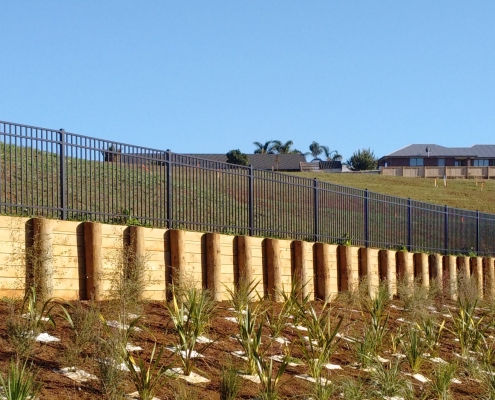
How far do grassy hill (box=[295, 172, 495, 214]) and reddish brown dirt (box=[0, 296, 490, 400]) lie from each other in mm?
41507

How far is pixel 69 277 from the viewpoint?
11492 millimetres

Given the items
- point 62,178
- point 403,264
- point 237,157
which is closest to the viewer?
point 62,178

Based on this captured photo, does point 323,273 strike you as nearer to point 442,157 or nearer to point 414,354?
point 414,354

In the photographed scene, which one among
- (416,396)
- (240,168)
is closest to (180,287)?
(416,396)

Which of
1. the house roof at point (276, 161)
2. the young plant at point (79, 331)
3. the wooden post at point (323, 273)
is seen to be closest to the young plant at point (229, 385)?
the young plant at point (79, 331)

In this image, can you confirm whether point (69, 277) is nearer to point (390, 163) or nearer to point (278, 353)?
point (278, 353)

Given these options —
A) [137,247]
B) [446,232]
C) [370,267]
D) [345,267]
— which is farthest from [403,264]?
[137,247]

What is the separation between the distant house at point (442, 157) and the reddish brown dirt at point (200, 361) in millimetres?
85725

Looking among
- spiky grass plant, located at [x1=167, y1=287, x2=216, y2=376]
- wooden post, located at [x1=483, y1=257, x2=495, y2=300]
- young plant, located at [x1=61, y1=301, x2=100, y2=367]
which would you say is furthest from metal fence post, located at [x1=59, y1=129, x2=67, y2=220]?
wooden post, located at [x1=483, y1=257, x2=495, y2=300]

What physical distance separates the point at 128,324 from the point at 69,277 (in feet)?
5.21

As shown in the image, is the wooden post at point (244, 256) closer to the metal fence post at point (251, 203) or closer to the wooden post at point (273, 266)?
the wooden post at point (273, 266)

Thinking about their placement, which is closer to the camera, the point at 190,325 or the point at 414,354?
the point at 190,325

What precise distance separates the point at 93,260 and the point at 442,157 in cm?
8854

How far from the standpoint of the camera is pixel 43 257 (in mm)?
10898
